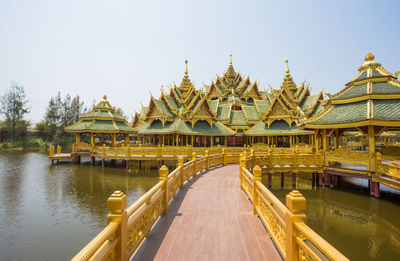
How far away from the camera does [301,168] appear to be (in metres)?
14.9

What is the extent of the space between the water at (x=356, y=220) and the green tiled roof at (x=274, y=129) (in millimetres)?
11388

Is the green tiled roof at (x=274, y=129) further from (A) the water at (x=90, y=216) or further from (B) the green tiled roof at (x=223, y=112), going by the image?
(A) the water at (x=90, y=216)

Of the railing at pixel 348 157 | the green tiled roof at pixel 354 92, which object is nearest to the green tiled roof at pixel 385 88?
the green tiled roof at pixel 354 92

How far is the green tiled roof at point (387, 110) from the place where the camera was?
39.1 feet

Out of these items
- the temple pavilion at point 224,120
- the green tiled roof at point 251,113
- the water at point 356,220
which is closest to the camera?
the water at point 356,220

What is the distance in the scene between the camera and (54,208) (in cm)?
1069

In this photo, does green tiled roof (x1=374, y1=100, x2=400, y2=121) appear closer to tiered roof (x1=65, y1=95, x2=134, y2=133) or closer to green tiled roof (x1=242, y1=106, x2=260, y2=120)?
green tiled roof (x1=242, y1=106, x2=260, y2=120)

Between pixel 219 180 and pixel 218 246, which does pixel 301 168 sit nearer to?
pixel 219 180

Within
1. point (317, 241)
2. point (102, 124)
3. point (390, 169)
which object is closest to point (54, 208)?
point (317, 241)

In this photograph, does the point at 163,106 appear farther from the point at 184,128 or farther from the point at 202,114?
the point at 202,114

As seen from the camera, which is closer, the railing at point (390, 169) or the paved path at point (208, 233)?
the paved path at point (208, 233)

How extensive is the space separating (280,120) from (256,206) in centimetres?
2418

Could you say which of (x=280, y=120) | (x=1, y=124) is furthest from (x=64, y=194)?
(x=1, y=124)

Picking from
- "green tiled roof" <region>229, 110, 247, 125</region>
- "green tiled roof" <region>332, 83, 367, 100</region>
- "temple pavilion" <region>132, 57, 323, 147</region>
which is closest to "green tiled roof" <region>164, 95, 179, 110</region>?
"temple pavilion" <region>132, 57, 323, 147</region>
